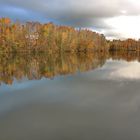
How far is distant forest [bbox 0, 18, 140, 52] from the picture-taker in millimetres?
66981

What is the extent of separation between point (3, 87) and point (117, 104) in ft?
28.6

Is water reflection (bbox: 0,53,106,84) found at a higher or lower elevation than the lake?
higher

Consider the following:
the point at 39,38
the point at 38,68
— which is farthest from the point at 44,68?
the point at 39,38

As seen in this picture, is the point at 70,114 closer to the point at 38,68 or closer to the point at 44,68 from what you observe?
the point at 44,68

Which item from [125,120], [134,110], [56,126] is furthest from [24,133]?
[134,110]

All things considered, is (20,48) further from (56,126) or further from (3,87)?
(56,126)

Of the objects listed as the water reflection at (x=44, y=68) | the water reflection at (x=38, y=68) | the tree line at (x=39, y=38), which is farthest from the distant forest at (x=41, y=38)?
the water reflection at (x=38, y=68)

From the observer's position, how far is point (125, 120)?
9695 millimetres

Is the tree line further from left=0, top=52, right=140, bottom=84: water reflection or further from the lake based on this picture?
the lake

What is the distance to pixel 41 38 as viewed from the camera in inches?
3012

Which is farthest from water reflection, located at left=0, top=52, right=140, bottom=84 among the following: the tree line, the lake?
the tree line

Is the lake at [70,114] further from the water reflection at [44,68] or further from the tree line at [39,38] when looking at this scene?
the tree line at [39,38]

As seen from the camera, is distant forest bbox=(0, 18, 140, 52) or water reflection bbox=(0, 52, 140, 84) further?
distant forest bbox=(0, 18, 140, 52)

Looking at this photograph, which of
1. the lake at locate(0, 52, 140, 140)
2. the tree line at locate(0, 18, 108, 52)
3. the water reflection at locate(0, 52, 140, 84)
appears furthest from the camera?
the tree line at locate(0, 18, 108, 52)
